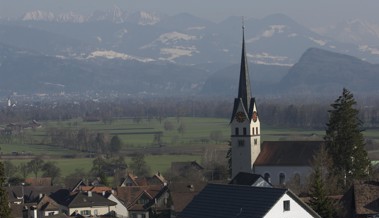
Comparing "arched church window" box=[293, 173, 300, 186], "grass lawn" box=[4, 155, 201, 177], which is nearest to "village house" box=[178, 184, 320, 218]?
"arched church window" box=[293, 173, 300, 186]

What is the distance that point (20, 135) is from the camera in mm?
135250

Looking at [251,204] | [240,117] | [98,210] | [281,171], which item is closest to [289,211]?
[251,204]

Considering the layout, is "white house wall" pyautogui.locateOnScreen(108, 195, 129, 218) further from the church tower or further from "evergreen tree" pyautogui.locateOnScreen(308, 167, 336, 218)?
"evergreen tree" pyautogui.locateOnScreen(308, 167, 336, 218)

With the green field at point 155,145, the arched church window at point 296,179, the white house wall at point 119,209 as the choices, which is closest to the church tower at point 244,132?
the arched church window at point 296,179

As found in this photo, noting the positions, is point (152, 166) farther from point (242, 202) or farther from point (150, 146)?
point (242, 202)

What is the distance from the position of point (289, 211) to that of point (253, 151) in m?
29.9

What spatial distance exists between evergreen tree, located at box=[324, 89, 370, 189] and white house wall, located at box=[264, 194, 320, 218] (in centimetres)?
1755

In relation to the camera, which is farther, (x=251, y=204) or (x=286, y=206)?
(x=251, y=204)

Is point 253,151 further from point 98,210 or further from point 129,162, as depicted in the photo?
point 129,162

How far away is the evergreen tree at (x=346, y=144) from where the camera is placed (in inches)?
1874

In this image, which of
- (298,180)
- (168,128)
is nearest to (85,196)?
(298,180)

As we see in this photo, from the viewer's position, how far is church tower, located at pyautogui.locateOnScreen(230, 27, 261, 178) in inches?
2295

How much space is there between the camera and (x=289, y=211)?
2878 centimetres

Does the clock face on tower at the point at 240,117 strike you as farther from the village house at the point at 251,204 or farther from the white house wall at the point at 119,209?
the village house at the point at 251,204
